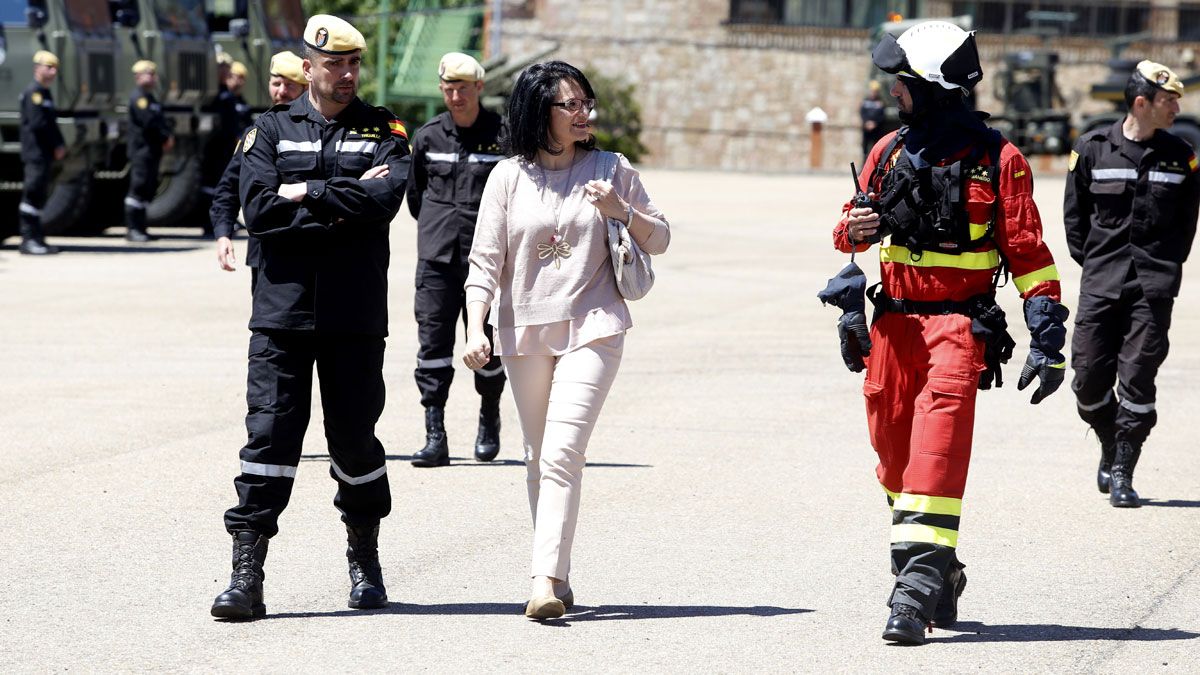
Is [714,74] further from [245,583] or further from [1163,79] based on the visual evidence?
[245,583]

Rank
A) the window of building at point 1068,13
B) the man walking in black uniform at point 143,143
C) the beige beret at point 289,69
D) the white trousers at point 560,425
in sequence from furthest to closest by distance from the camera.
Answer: the window of building at point 1068,13
the man walking in black uniform at point 143,143
the beige beret at point 289,69
the white trousers at point 560,425

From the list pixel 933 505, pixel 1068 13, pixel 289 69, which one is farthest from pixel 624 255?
pixel 1068 13

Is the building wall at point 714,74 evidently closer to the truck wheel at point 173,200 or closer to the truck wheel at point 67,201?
the truck wheel at point 173,200

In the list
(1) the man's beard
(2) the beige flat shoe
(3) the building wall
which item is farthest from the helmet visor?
(3) the building wall

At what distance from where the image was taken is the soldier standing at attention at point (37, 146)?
19312mm

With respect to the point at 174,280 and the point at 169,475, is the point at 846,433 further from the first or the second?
the point at 174,280

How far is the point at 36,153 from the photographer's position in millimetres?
19734

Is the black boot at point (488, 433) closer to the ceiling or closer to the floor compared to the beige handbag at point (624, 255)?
closer to the floor

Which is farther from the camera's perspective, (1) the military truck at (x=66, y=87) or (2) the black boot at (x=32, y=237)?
(2) the black boot at (x=32, y=237)

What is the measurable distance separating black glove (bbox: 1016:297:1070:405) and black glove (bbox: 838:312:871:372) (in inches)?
19.0

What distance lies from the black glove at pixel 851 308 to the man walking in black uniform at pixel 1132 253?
108 inches

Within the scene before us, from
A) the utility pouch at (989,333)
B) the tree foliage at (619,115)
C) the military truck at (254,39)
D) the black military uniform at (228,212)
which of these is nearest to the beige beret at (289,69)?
the black military uniform at (228,212)

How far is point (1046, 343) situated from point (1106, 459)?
296cm

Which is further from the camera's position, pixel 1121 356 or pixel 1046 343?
pixel 1121 356
